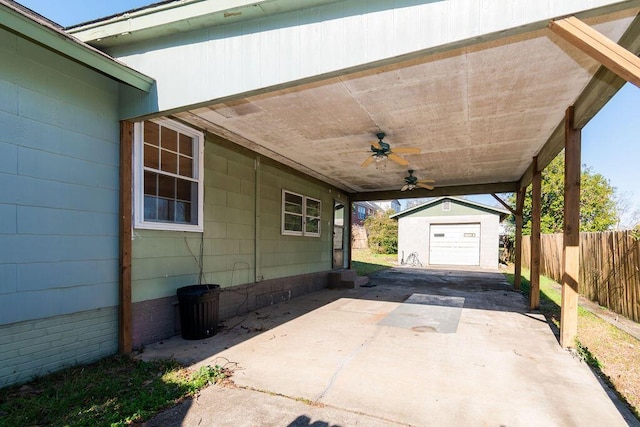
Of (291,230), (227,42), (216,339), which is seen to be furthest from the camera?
(291,230)

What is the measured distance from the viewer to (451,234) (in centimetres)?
1772

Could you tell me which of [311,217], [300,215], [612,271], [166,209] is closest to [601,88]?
[612,271]

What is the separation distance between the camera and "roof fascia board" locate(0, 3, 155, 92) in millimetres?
2637

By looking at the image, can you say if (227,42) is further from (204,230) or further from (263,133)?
(204,230)

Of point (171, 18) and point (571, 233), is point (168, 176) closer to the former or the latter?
point (171, 18)

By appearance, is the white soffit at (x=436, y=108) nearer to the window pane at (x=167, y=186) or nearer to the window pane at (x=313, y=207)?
the window pane at (x=167, y=186)

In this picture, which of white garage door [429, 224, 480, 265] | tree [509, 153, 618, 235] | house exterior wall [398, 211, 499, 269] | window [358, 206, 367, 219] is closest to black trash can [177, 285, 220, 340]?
house exterior wall [398, 211, 499, 269]

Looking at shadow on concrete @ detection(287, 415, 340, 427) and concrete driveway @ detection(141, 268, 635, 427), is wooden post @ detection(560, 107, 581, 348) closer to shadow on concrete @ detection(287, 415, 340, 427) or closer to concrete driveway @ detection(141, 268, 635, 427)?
concrete driveway @ detection(141, 268, 635, 427)

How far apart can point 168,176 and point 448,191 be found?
334 inches

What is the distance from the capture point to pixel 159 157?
4.57 meters

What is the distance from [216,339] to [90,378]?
62.8 inches

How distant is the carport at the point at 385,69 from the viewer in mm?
2523

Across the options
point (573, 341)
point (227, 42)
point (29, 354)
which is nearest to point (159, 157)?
point (227, 42)

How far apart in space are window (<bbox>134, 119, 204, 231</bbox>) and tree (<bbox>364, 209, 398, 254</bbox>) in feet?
65.6
